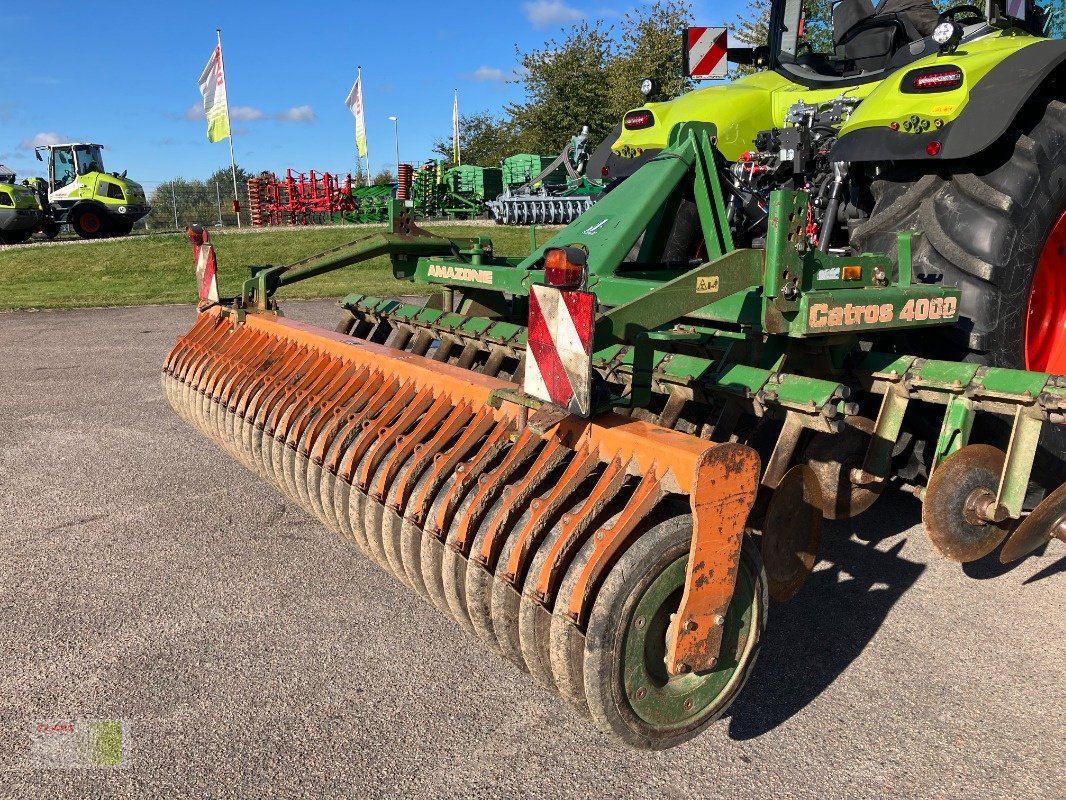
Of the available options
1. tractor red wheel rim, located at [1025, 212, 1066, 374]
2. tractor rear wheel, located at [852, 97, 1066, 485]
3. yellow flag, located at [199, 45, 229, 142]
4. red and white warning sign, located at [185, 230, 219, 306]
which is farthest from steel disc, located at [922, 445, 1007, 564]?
yellow flag, located at [199, 45, 229, 142]

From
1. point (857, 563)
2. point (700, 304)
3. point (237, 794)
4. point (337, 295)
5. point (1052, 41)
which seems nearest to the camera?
point (237, 794)

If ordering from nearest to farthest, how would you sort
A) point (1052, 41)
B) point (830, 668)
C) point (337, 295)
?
point (830, 668) → point (1052, 41) → point (337, 295)

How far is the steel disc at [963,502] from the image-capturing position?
257 centimetres

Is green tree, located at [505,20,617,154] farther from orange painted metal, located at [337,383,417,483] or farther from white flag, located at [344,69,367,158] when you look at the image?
orange painted metal, located at [337,383,417,483]

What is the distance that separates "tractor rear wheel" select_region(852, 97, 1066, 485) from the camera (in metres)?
3.09

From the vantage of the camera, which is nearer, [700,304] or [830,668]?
[700,304]

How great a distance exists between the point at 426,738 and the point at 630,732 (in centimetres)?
61

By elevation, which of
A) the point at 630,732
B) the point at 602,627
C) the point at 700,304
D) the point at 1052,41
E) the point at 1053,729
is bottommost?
the point at 1053,729

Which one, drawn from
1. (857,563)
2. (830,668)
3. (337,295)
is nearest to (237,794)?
(830,668)

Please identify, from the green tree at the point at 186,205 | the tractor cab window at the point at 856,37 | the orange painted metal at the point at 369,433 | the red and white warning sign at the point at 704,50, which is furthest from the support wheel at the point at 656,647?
the green tree at the point at 186,205

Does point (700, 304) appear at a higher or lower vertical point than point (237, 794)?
higher

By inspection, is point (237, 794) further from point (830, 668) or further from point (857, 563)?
point (857, 563)

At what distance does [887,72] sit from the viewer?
15.4ft

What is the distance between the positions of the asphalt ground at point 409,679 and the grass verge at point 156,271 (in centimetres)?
810
